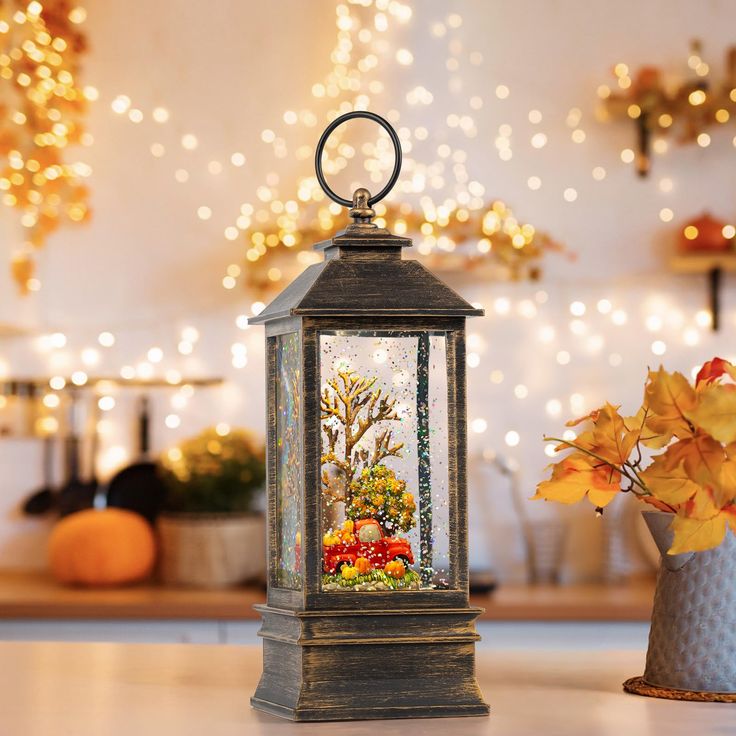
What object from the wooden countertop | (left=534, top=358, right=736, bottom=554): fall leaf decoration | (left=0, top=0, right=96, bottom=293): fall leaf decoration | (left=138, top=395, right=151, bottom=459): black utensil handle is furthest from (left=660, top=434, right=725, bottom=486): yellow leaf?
(left=0, top=0, right=96, bottom=293): fall leaf decoration

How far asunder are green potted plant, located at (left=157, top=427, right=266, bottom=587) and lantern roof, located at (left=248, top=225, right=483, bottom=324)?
169 centimetres

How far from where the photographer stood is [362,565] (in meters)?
1.02

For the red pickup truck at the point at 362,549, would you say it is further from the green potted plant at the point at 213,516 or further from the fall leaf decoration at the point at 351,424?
the green potted plant at the point at 213,516

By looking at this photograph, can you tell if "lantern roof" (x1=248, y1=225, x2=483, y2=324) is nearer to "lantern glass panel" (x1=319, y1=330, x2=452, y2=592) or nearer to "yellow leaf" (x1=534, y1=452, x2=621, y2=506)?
"lantern glass panel" (x1=319, y1=330, x2=452, y2=592)

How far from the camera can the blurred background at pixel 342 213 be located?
9.34 feet

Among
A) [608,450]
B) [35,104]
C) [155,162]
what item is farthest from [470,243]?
[608,450]

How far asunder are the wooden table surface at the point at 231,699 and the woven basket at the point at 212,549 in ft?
4.33

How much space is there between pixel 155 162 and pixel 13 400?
0.64 m

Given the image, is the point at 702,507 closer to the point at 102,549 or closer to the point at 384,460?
the point at 384,460

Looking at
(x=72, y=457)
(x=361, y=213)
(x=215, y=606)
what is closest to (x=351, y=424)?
(x=361, y=213)

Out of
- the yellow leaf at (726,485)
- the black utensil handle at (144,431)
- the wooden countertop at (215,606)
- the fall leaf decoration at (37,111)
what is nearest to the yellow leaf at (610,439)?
the yellow leaf at (726,485)

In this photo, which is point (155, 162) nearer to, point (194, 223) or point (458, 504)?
point (194, 223)

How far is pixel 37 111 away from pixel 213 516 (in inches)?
40.0

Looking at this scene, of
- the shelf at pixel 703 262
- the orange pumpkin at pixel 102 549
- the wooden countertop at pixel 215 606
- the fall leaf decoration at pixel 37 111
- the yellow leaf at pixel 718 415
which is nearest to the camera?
the yellow leaf at pixel 718 415
